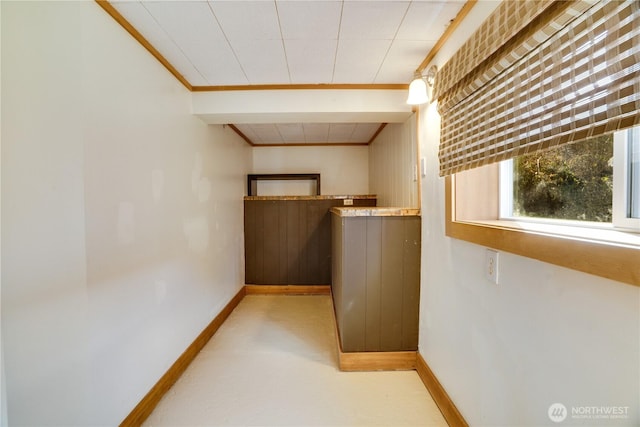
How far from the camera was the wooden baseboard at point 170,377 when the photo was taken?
1.36 meters

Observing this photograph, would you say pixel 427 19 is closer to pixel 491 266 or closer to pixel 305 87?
pixel 305 87

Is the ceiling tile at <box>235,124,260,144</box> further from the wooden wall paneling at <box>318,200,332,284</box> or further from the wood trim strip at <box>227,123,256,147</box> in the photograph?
the wooden wall paneling at <box>318,200,332,284</box>

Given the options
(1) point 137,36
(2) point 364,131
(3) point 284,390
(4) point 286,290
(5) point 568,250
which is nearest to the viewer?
(5) point 568,250

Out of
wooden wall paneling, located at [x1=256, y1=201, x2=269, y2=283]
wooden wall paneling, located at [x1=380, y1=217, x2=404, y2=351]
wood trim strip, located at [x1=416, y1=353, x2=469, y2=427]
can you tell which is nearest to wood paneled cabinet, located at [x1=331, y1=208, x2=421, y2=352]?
wooden wall paneling, located at [x1=380, y1=217, x2=404, y2=351]

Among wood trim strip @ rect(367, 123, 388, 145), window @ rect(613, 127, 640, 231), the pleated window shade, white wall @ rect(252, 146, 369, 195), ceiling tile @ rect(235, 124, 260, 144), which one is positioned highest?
ceiling tile @ rect(235, 124, 260, 144)

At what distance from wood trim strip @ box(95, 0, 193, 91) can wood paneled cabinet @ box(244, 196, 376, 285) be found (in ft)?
6.23

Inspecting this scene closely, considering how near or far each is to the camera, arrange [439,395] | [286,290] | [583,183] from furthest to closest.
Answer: [286,290] → [439,395] → [583,183]

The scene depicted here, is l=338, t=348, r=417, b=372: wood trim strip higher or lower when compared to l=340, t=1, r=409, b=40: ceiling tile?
lower

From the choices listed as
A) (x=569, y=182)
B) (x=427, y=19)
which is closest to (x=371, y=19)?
(x=427, y=19)

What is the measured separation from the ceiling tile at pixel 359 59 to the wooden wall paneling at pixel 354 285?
41.3 inches

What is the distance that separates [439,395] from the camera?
4.95ft

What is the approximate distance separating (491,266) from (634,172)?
0.51 meters

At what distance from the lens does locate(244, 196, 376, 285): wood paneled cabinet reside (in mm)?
3498

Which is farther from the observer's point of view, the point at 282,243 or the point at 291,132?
the point at 282,243
